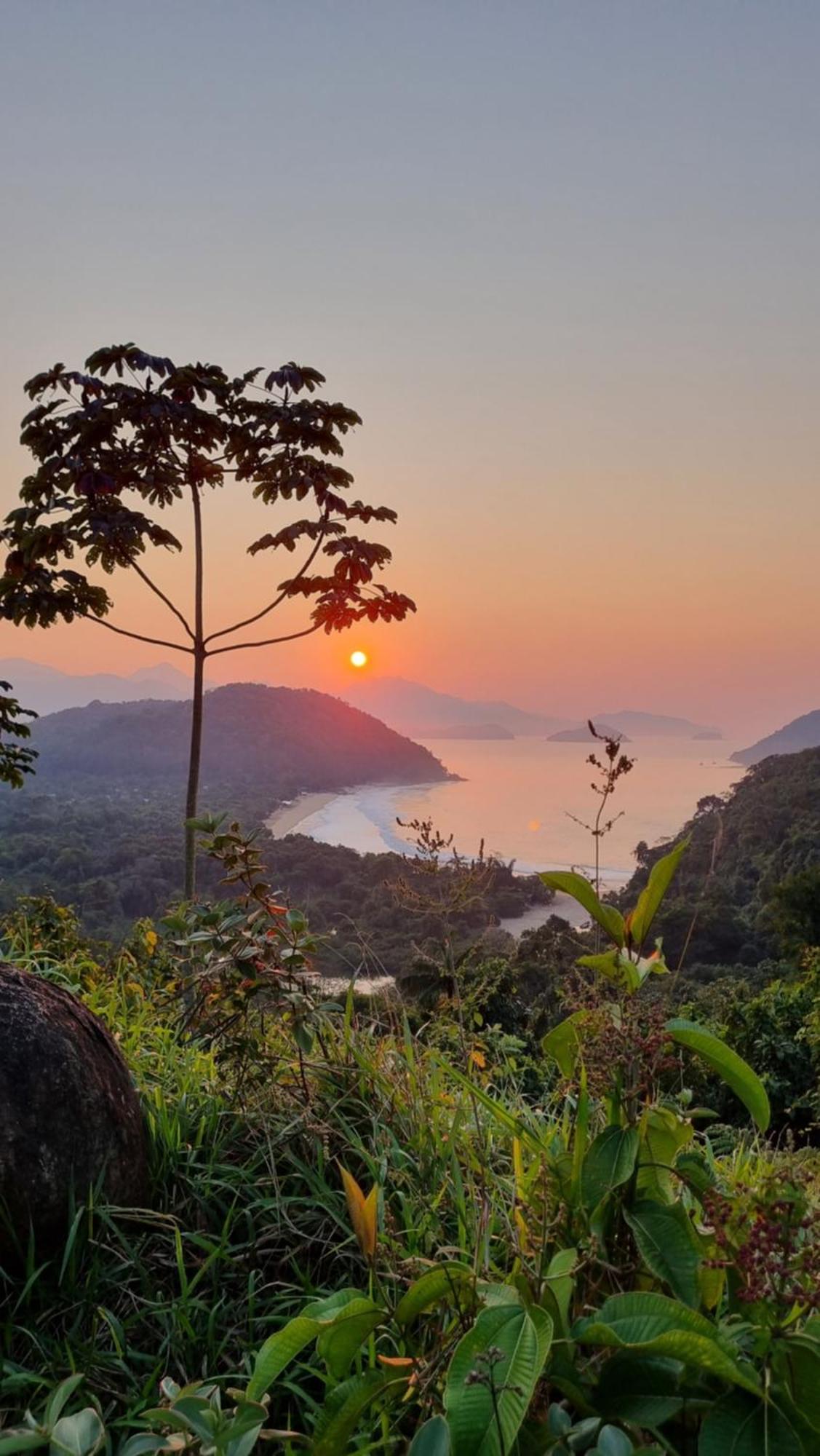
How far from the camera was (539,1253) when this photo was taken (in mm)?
1290

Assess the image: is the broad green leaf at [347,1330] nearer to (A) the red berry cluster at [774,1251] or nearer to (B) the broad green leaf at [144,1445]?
(B) the broad green leaf at [144,1445]

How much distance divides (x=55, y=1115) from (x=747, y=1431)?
50.0 inches

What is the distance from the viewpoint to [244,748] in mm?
19219

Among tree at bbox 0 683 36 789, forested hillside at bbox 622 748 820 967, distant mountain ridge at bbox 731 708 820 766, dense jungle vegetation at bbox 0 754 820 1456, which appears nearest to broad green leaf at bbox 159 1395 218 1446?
dense jungle vegetation at bbox 0 754 820 1456

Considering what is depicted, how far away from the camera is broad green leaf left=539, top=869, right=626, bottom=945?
54.2 inches

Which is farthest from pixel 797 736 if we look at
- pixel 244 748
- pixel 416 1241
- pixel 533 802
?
pixel 416 1241

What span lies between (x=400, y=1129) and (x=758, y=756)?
49.7 feet

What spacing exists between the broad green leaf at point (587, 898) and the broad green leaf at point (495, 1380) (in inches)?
19.6

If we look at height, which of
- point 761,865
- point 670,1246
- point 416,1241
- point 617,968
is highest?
point 617,968

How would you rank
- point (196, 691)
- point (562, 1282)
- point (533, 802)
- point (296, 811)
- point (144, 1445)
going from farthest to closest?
1. point (296, 811)
2. point (196, 691)
3. point (533, 802)
4. point (562, 1282)
5. point (144, 1445)

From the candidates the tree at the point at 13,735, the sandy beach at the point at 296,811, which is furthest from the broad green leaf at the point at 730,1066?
the sandy beach at the point at 296,811

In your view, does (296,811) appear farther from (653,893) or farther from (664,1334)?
(664,1334)

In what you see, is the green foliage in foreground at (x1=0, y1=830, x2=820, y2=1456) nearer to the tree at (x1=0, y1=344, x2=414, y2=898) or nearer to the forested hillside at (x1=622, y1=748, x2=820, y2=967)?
the tree at (x1=0, y1=344, x2=414, y2=898)

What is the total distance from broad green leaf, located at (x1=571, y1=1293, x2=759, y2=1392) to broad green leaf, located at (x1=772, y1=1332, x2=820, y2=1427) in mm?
36
